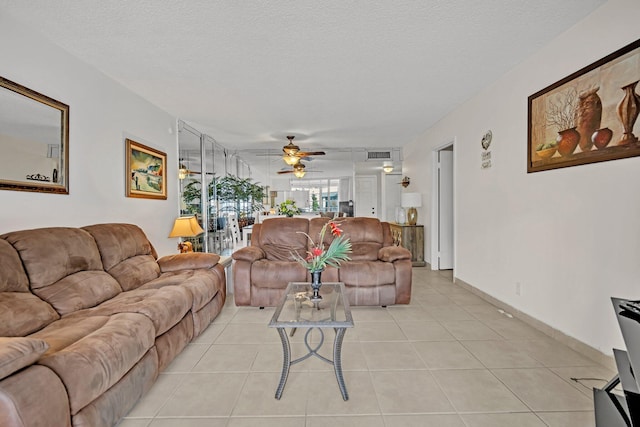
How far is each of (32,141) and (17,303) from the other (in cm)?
127

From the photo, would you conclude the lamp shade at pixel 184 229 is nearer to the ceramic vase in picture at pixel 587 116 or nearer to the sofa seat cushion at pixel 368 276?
the sofa seat cushion at pixel 368 276

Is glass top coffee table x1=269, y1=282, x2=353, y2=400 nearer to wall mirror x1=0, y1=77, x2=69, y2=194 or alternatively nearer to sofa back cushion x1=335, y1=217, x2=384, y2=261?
sofa back cushion x1=335, y1=217, x2=384, y2=261

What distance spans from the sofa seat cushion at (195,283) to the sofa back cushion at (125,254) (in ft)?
0.36

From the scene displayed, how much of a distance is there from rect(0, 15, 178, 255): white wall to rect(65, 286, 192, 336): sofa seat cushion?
0.87 m

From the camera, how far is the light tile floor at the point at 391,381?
175cm

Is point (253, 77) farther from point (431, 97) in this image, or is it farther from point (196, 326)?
point (196, 326)

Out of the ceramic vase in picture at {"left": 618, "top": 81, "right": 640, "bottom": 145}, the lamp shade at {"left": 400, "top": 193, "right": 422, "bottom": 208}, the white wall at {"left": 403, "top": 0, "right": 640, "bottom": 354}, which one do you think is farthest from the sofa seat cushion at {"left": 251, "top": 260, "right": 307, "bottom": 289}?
the lamp shade at {"left": 400, "top": 193, "right": 422, "bottom": 208}

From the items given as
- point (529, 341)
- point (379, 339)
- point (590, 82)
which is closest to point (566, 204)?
point (590, 82)

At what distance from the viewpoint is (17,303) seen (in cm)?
179

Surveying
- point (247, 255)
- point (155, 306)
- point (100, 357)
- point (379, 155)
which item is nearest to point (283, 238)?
point (247, 255)

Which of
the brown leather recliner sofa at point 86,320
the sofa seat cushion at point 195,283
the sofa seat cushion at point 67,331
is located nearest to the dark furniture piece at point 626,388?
the brown leather recliner sofa at point 86,320

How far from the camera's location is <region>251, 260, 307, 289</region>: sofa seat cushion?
355 cm

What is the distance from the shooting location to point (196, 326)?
2.71 m

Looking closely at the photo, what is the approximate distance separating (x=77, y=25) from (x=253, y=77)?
1.47 metres
